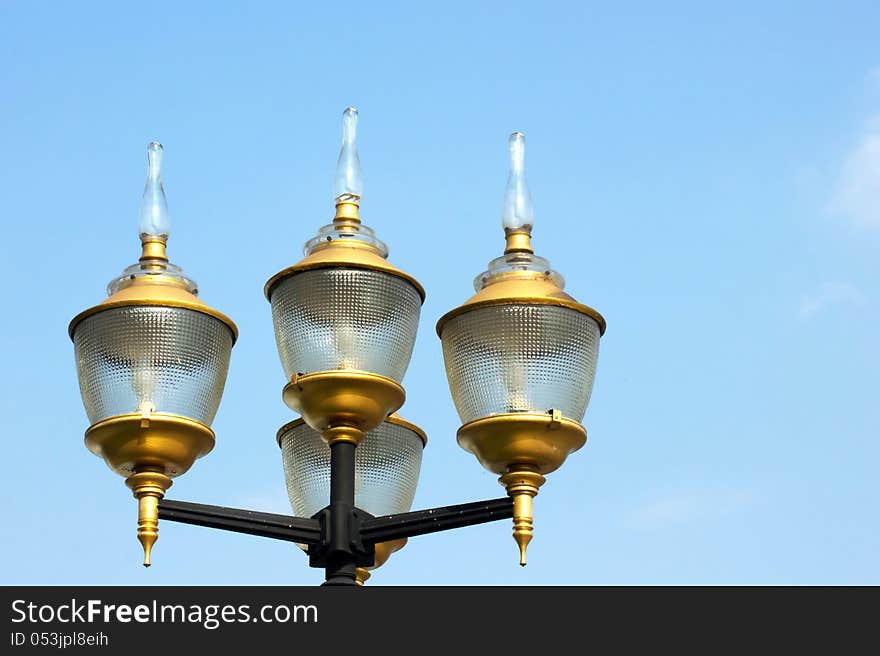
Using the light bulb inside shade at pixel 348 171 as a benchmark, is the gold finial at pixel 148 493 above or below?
below

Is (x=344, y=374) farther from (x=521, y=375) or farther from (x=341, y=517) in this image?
(x=521, y=375)

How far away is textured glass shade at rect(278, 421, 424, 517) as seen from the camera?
19000 mm

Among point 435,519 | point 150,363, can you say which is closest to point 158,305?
point 150,363

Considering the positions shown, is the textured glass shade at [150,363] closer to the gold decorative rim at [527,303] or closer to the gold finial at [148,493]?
the gold finial at [148,493]

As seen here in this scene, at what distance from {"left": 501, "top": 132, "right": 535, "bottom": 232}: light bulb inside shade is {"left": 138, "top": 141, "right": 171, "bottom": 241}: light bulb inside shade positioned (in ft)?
5.82

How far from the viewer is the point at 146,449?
17.2m

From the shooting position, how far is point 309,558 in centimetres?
1738

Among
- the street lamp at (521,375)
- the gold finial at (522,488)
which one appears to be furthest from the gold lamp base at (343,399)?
the gold finial at (522,488)

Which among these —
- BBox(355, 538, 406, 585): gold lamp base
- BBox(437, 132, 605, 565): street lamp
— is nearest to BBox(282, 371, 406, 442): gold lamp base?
BBox(437, 132, 605, 565): street lamp

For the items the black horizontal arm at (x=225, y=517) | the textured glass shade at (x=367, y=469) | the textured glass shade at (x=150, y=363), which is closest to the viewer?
the black horizontal arm at (x=225, y=517)

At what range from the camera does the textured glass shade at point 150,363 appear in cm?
1730

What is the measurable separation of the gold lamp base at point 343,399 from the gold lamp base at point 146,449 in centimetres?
55

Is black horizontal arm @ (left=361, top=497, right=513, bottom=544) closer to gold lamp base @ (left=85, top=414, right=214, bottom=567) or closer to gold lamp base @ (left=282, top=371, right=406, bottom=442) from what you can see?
gold lamp base @ (left=282, top=371, right=406, bottom=442)
